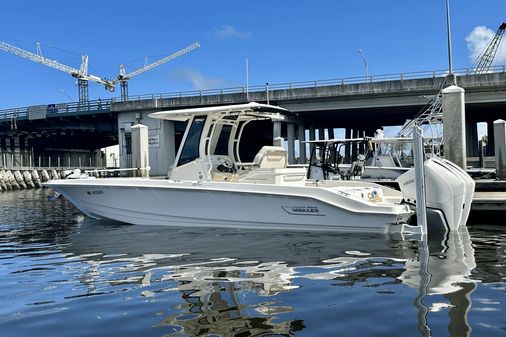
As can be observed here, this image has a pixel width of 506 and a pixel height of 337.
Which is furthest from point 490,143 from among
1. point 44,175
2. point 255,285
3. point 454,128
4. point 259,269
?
point 255,285

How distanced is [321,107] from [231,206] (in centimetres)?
2854

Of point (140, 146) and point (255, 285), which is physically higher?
point (140, 146)

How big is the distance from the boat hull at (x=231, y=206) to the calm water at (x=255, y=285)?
367 millimetres

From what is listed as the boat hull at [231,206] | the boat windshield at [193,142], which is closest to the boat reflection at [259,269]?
the boat hull at [231,206]

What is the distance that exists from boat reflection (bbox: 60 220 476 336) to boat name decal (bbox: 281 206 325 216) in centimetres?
42

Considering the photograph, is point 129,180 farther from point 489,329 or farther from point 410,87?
point 410,87

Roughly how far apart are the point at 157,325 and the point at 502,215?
10.5 metres

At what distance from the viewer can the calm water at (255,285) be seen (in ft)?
14.1

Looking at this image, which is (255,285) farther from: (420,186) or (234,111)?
(234,111)

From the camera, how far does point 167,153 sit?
41.2m

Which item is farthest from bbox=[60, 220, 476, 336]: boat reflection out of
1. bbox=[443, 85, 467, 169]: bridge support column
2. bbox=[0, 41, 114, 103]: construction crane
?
Answer: bbox=[0, 41, 114, 103]: construction crane

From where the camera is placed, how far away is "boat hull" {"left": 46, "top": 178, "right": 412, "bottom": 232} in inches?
359

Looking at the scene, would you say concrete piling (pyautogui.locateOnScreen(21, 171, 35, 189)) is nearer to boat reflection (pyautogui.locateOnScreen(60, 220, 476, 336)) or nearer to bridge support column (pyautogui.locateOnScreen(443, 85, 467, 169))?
boat reflection (pyautogui.locateOnScreen(60, 220, 476, 336))

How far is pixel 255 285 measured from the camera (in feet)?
18.6
